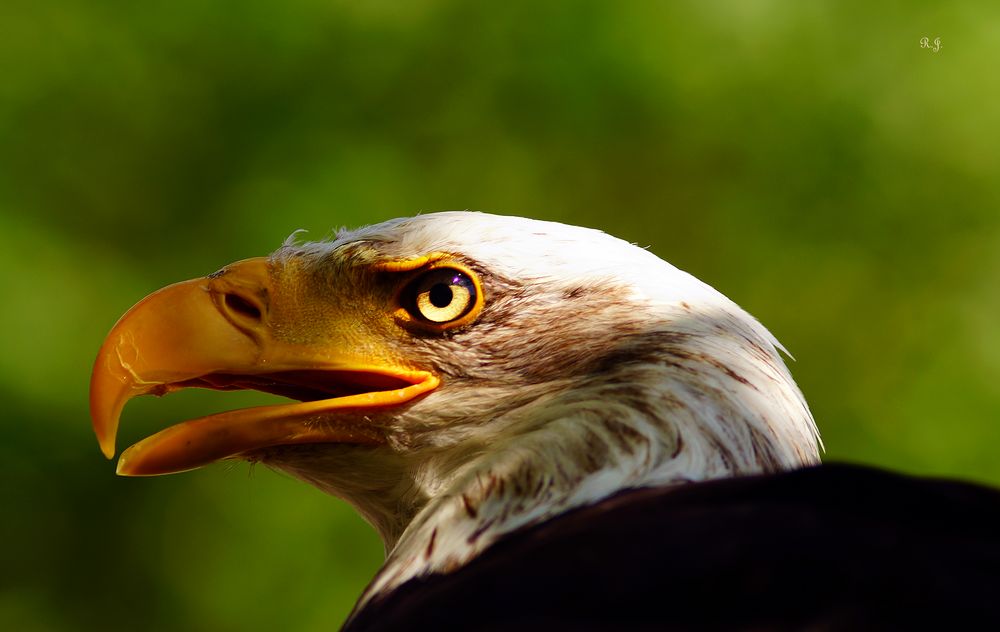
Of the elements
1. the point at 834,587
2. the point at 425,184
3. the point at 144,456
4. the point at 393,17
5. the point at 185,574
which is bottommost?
the point at 185,574

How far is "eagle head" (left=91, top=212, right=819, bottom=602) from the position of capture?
261cm

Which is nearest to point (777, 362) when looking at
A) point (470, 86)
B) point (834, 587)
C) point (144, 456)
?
point (834, 587)

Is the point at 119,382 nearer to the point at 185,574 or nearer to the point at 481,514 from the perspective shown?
the point at 481,514

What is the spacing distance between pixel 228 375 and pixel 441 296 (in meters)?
0.46

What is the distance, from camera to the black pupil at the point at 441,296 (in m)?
2.78

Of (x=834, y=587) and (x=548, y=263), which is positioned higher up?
(x=548, y=263)

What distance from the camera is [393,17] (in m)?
6.05

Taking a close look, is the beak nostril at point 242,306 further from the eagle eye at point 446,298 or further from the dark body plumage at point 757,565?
the dark body plumage at point 757,565

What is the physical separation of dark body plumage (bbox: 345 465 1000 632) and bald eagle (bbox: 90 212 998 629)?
24 centimetres

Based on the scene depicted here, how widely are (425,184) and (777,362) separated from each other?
3.18m

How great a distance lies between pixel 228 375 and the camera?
109 inches

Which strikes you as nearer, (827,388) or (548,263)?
(548,263)

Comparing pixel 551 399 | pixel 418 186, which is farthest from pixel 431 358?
pixel 418 186
